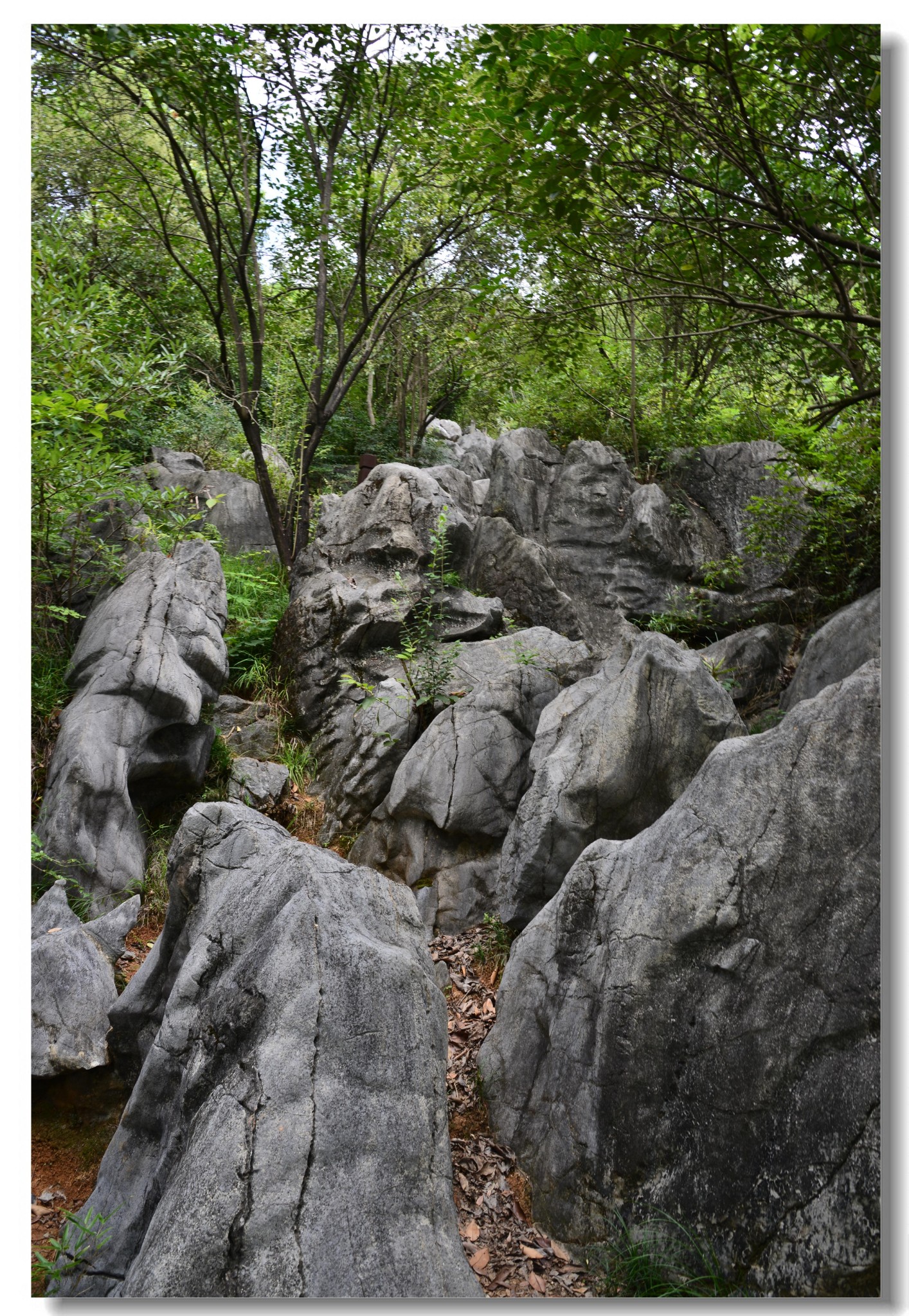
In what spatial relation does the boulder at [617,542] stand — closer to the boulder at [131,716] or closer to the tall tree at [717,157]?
the tall tree at [717,157]

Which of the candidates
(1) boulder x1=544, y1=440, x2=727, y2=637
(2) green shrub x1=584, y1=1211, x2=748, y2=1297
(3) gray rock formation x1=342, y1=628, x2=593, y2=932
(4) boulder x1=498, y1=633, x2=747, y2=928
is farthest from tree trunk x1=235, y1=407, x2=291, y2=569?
(2) green shrub x1=584, y1=1211, x2=748, y2=1297

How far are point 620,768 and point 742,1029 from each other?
1830 mm

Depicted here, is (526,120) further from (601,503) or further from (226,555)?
(226,555)

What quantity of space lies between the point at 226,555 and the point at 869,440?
593 cm

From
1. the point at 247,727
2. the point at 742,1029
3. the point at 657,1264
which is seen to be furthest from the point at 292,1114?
the point at 247,727

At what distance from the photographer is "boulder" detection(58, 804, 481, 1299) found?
2391 mm

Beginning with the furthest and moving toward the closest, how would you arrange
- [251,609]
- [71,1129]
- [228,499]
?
[228,499], [251,609], [71,1129]

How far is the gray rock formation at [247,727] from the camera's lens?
6383mm

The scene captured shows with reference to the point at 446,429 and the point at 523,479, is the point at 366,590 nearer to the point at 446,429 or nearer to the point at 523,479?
the point at 523,479

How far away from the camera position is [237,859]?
353 centimetres

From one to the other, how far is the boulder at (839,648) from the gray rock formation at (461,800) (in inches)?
66.3

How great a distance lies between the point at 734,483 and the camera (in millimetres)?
8164

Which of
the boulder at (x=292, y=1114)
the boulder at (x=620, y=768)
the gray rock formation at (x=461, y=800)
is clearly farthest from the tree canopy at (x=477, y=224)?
the boulder at (x=292, y=1114)
